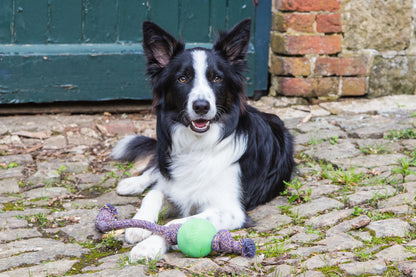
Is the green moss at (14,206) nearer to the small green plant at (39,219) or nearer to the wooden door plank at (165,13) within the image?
the small green plant at (39,219)

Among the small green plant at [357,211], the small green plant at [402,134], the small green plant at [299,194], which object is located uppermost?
the small green plant at [402,134]

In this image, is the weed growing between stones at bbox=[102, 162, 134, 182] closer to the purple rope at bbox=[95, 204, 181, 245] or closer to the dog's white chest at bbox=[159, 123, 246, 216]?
the dog's white chest at bbox=[159, 123, 246, 216]

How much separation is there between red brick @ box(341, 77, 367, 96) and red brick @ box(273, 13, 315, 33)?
2.10ft

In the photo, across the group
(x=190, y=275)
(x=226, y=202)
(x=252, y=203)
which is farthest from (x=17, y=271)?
(x=252, y=203)

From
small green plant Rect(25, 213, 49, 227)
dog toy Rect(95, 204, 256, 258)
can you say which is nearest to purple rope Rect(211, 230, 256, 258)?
dog toy Rect(95, 204, 256, 258)

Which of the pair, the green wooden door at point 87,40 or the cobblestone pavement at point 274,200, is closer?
the cobblestone pavement at point 274,200

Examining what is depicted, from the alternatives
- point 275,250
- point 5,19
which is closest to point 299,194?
point 275,250

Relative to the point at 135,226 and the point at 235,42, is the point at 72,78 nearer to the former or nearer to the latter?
the point at 235,42

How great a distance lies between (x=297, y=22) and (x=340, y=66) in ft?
2.00

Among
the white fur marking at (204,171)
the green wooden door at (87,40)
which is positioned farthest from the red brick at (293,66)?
the white fur marking at (204,171)

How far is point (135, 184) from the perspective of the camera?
379 cm

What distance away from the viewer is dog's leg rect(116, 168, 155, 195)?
3.75m

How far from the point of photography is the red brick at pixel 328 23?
5.23 metres

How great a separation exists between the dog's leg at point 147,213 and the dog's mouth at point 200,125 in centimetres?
47
